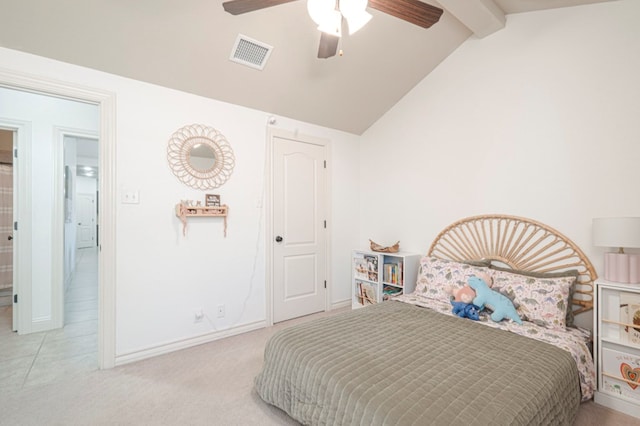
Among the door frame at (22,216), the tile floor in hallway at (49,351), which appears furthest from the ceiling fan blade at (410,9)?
the door frame at (22,216)

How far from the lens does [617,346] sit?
1903 millimetres

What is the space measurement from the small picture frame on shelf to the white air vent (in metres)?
1.22

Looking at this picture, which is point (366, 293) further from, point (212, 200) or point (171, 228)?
point (171, 228)

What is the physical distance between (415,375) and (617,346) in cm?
151

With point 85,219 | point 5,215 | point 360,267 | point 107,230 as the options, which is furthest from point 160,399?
point 85,219

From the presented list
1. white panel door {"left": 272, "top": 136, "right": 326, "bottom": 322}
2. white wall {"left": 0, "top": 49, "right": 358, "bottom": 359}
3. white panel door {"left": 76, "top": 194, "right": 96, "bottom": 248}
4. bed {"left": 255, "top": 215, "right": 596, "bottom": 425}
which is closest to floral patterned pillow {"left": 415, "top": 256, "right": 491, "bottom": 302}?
bed {"left": 255, "top": 215, "right": 596, "bottom": 425}

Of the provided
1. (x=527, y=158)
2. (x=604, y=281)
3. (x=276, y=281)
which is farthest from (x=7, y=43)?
(x=604, y=281)

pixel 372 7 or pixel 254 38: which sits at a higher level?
pixel 254 38

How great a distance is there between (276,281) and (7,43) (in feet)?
9.30

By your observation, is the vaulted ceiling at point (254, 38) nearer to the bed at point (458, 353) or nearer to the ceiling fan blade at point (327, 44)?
the ceiling fan blade at point (327, 44)

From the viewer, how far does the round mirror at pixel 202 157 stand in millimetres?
2756

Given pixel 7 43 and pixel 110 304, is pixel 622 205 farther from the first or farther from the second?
pixel 7 43

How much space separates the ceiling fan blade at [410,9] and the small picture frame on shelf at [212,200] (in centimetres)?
204

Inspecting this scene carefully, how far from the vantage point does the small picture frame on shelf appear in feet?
9.25
